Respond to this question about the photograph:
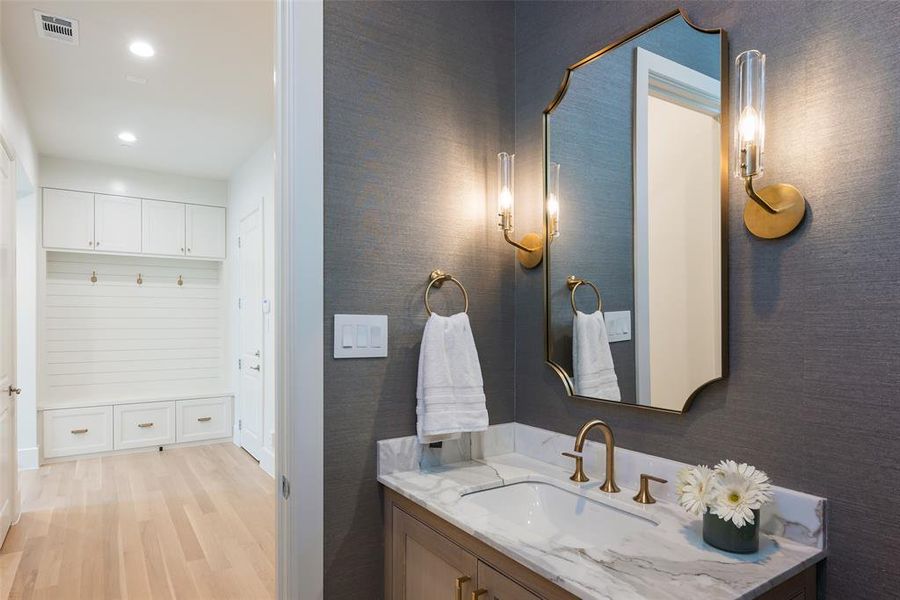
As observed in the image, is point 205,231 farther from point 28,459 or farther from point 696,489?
point 696,489

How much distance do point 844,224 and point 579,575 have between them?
0.81 metres

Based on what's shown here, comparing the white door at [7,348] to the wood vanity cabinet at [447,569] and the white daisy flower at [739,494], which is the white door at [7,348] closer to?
the wood vanity cabinet at [447,569]

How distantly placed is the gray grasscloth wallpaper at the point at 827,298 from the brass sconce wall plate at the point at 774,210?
20 mm

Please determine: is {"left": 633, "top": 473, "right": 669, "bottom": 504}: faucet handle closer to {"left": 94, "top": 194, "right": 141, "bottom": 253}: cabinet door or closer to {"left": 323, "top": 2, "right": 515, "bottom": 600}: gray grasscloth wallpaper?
{"left": 323, "top": 2, "right": 515, "bottom": 600}: gray grasscloth wallpaper

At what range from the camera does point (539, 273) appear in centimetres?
166

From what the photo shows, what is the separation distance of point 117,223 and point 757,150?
5.43 metres

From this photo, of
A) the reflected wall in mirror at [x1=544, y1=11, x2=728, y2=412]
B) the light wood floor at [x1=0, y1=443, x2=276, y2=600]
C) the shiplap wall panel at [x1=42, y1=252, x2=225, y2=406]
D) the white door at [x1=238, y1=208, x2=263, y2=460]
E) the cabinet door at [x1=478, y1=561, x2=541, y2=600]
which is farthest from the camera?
the shiplap wall panel at [x1=42, y1=252, x2=225, y2=406]

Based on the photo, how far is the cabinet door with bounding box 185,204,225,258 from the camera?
5328mm

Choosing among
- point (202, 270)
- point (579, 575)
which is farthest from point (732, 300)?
point (202, 270)

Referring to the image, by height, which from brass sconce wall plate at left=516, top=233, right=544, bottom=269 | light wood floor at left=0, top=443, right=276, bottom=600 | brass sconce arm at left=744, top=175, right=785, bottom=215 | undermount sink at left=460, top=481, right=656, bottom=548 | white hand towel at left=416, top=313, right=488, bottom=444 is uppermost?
brass sconce arm at left=744, top=175, right=785, bottom=215

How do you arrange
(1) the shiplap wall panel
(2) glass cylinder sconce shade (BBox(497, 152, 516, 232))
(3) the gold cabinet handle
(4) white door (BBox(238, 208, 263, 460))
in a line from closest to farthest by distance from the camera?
(3) the gold cabinet handle
(2) glass cylinder sconce shade (BBox(497, 152, 516, 232))
(4) white door (BBox(238, 208, 263, 460))
(1) the shiplap wall panel

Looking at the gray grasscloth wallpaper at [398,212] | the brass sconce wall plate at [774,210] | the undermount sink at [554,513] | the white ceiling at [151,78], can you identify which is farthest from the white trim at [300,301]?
the white ceiling at [151,78]

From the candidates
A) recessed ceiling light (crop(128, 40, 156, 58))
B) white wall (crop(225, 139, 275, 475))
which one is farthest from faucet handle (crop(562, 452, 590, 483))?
recessed ceiling light (crop(128, 40, 156, 58))

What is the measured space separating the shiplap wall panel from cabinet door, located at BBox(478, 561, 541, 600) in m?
5.08
